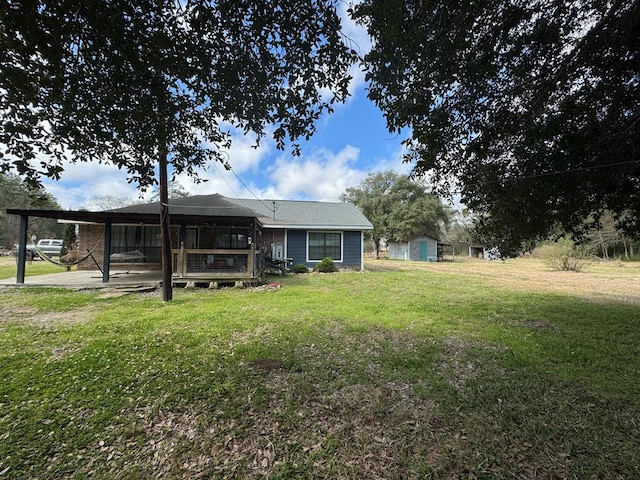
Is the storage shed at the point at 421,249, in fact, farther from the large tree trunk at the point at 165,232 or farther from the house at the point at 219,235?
the large tree trunk at the point at 165,232

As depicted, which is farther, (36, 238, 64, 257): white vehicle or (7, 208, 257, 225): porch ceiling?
(36, 238, 64, 257): white vehicle

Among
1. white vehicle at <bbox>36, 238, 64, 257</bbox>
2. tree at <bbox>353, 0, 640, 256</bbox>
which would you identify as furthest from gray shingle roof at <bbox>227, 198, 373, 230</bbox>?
white vehicle at <bbox>36, 238, 64, 257</bbox>

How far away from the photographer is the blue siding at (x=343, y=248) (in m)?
15.1

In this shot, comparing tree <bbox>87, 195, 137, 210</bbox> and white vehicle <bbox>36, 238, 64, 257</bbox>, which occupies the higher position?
tree <bbox>87, 195, 137, 210</bbox>

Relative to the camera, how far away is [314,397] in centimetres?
298

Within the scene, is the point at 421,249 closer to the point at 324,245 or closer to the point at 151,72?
the point at 324,245

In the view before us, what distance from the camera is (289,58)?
122 inches

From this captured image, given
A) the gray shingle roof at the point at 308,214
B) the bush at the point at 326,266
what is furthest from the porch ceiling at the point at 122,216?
the bush at the point at 326,266

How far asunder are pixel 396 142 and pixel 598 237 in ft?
115

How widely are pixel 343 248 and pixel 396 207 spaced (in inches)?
706

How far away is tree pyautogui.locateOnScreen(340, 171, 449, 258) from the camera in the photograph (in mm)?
30719

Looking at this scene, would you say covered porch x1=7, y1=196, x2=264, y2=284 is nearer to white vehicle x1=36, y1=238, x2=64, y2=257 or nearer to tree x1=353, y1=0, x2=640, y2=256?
tree x1=353, y1=0, x2=640, y2=256

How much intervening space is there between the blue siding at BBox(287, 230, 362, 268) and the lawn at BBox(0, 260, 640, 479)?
29.9 feet

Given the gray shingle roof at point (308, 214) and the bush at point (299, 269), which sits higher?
the gray shingle roof at point (308, 214)
